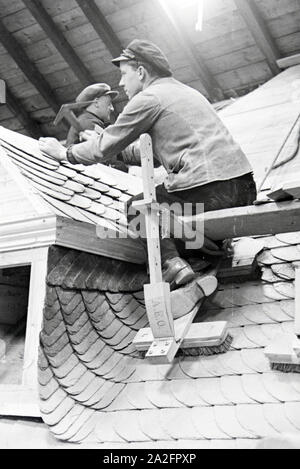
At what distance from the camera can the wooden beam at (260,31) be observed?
537 centimetres

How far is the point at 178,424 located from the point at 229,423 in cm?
22

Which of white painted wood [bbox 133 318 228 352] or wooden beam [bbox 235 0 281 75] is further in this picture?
wooden beam [bbox 235 0 281 75]

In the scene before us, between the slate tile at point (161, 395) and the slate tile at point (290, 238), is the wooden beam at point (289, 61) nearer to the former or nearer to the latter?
the slate tile at point (290, 238)

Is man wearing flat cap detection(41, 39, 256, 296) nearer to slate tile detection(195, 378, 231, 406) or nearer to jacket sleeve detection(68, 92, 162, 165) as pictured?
jacket sleeve detection(68, 92, 162, 165)

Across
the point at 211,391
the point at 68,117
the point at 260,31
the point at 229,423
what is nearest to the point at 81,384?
the point at 211,391

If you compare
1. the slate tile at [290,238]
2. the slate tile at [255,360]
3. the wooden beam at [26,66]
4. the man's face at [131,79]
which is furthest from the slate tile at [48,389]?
the wooden beam at [26,66]

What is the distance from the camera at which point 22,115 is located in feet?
24.2

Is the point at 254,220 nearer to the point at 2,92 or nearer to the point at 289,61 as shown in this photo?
the point at 289,61

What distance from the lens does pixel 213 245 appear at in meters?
2.96

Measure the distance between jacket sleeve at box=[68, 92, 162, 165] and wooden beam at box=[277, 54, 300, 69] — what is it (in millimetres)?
3444

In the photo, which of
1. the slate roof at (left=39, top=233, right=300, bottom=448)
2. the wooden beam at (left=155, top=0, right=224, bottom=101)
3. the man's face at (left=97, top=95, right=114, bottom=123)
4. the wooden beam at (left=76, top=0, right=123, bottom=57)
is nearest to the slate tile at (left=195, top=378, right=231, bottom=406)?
the slate roof at (left=39, top=233, right=300, bottom=448)

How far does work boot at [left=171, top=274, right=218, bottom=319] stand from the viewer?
261 centimetres

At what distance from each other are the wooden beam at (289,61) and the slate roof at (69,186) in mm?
3108

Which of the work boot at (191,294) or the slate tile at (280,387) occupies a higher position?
the work boot at (191,294)
